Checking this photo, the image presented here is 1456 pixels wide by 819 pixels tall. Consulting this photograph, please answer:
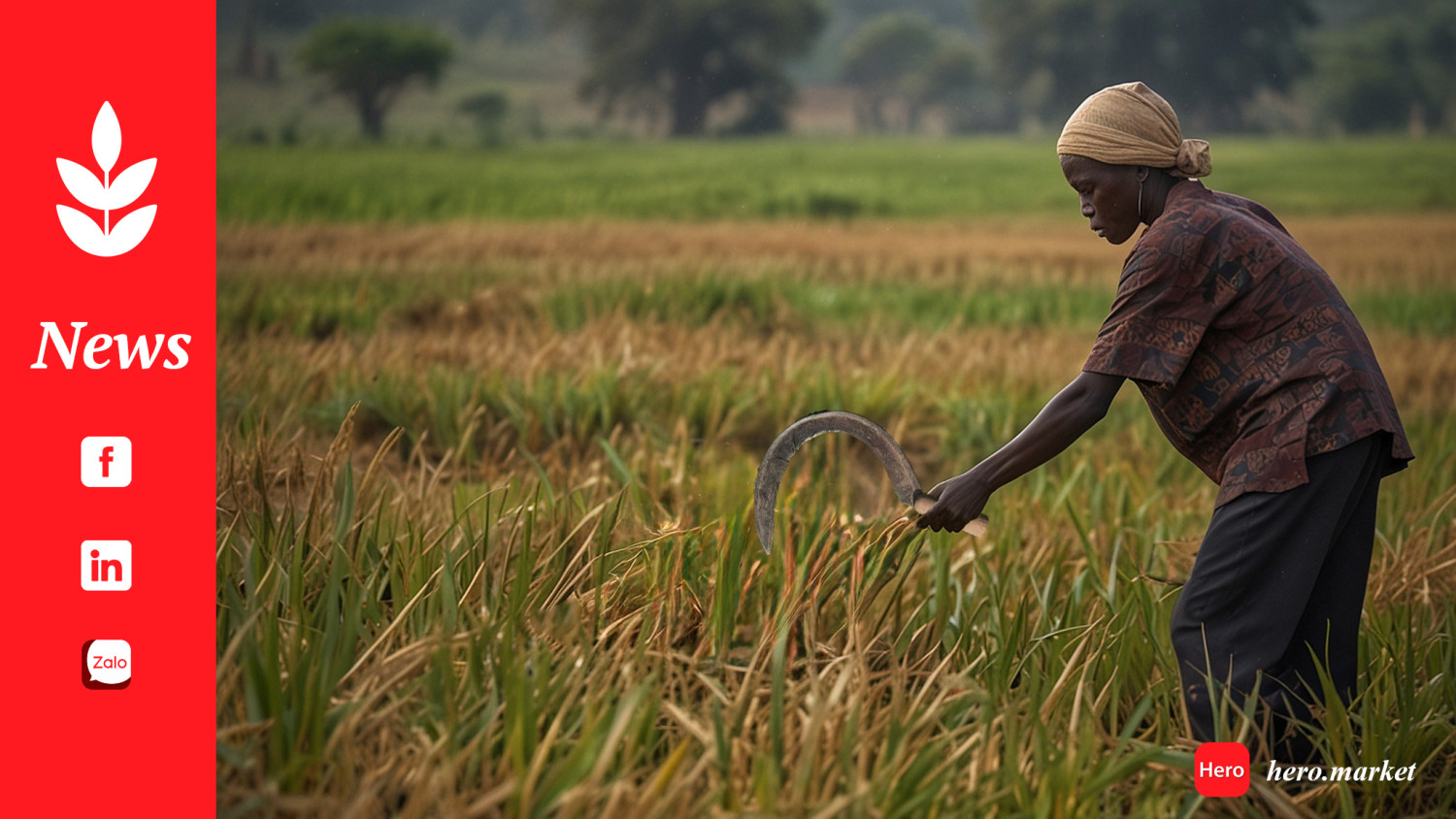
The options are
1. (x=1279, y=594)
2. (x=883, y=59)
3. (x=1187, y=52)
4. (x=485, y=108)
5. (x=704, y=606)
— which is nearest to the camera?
(x=1279, y=594)

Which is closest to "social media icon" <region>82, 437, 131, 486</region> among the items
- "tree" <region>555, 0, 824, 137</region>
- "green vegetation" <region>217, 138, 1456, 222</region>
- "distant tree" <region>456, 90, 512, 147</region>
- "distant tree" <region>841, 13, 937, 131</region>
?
"green vegetation" <region>217, 138, 1456, 222</region>

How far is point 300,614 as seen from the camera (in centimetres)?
218

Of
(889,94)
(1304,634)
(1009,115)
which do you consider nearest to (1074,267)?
(1304,634)

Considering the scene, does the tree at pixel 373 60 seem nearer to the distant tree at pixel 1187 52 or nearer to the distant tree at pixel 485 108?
the distant tree at pixel 485 108

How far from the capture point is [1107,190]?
234 cm

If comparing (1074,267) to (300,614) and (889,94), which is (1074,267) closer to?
(300,614)

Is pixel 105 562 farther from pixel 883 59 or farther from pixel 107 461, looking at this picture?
pixel 883 59

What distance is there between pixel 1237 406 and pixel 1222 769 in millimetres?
635

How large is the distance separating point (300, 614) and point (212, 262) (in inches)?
28.5

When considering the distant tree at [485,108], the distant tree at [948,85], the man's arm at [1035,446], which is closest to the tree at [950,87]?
the distant tree at [948,85]

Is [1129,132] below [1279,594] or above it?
above

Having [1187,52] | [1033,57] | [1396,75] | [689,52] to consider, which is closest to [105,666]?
[689,52]

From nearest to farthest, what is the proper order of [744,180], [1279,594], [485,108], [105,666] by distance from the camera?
[105,666] < [1279,594] < [744,180] < [485,108]

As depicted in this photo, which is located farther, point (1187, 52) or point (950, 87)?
point (950, 87)
